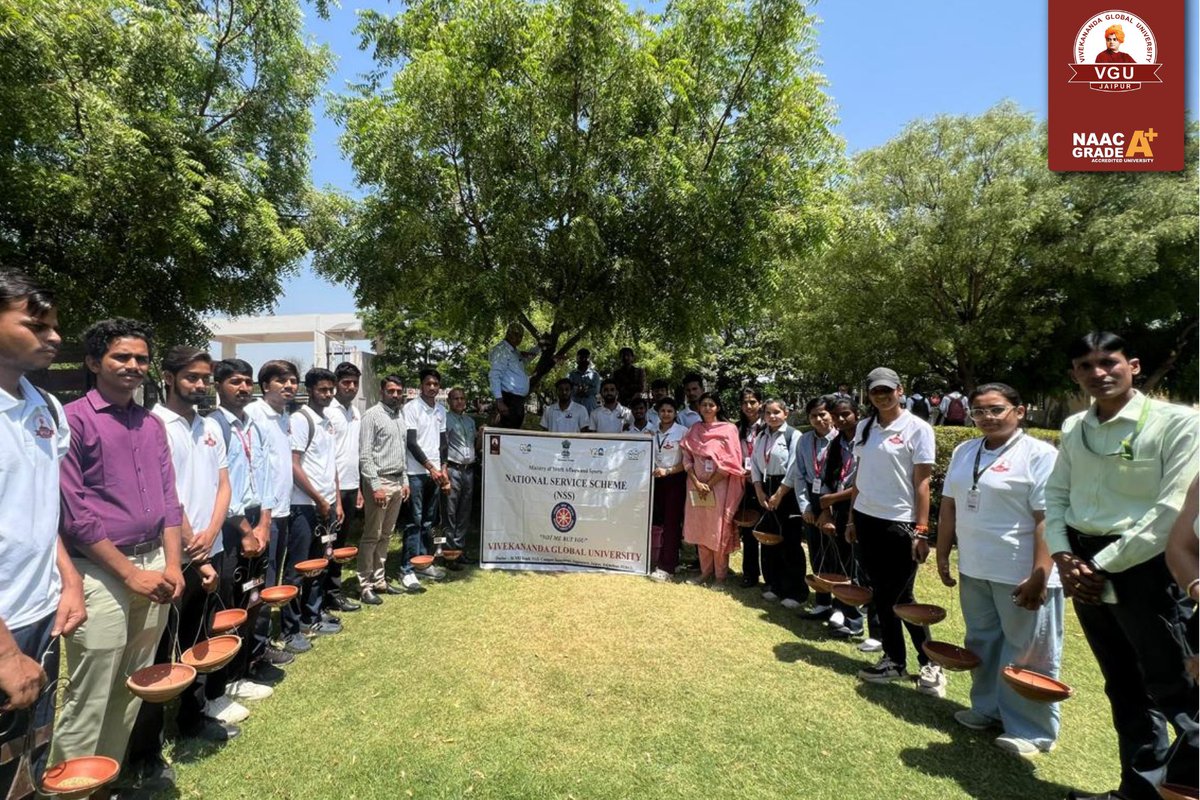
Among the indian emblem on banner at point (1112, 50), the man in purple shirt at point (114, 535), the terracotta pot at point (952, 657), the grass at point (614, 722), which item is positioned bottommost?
the grass at point (614, 722)

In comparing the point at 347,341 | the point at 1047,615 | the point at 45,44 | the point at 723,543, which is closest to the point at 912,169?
the point at 723,543

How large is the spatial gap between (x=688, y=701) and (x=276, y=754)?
2.30m

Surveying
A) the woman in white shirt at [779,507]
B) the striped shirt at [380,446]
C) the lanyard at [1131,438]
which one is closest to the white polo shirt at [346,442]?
the striped shirt at [380,446]

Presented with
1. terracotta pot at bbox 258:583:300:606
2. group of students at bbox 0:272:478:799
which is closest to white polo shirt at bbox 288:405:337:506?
group of students at bbox 0:272:478:799

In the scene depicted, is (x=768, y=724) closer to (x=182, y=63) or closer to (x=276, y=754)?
(x=276, y=754)

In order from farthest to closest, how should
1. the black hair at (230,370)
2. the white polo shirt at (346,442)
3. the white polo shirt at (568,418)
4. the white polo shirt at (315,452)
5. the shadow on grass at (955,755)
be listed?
the white polo shirt at (568,418) < the white polo shirt at (346,442) < the white polo shirt at (315,452) < the black hair at (230,370) < the shadow on grass at (955,755)

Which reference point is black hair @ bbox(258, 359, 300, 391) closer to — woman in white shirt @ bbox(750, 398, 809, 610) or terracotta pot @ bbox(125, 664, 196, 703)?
terracotta pot @ bbox(125, 664, 196, 703)

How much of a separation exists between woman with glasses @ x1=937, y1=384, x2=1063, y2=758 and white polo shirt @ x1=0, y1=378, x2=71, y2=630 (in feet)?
13.4

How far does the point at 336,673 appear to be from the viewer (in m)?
4.06

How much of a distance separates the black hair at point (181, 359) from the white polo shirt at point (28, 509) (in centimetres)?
100

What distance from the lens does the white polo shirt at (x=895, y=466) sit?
Answer: 3887mm

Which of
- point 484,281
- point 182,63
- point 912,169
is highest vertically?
point 912,169

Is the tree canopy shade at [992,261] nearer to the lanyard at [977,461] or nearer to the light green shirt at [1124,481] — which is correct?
the lanyard at [977,461]

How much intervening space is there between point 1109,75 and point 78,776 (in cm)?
1071
